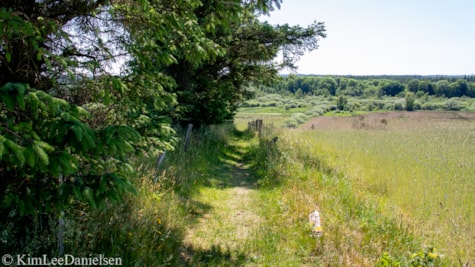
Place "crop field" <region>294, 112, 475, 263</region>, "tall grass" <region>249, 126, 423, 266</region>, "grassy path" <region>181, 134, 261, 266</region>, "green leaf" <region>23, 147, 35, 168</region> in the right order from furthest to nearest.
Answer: "crop field" <region>294, 112, 475, 263</region> → "grassy path" <region>181, 134, 261, 266</region> → "tall grass" <region>249, 126, 423, 266</region> → "green leaf" <region>23, 147, 35, 168</region>

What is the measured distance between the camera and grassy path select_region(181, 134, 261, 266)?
463cm

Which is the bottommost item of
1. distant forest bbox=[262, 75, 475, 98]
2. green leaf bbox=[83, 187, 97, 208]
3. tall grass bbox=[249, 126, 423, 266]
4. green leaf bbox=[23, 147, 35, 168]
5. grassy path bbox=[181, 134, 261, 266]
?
grassy path bbox=[181, 134, 261, 266]

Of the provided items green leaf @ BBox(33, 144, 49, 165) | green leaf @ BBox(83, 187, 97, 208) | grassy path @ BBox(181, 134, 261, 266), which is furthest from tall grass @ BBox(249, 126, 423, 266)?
green leaf @ BBox(33, 144, 49, 165)

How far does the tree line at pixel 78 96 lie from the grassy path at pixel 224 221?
1644 millimetres

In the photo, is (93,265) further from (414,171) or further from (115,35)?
(414,171)

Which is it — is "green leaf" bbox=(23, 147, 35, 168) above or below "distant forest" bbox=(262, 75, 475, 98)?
below

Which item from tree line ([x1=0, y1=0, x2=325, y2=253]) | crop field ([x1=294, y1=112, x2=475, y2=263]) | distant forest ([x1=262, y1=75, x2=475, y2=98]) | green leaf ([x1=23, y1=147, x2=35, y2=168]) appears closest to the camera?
green leaf ([x1=23, y1=147, x2=35, y2=168])

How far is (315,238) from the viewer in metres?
4.79

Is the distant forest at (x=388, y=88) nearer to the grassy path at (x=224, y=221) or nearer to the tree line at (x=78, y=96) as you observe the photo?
the grassy path at (x=224, y=221)

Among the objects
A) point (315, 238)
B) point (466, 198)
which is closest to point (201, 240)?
point (315, 238)

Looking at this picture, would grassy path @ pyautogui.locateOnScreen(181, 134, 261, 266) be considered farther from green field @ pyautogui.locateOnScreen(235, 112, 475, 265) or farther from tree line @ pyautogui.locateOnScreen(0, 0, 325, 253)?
tree line @ pyautogui.locateOnScreen(0, 0, 325, 253)

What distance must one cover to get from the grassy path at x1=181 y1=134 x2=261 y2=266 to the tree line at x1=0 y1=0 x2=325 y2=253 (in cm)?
164

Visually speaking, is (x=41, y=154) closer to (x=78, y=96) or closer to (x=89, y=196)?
(x=89, y=196)

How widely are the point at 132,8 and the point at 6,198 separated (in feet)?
9.31
